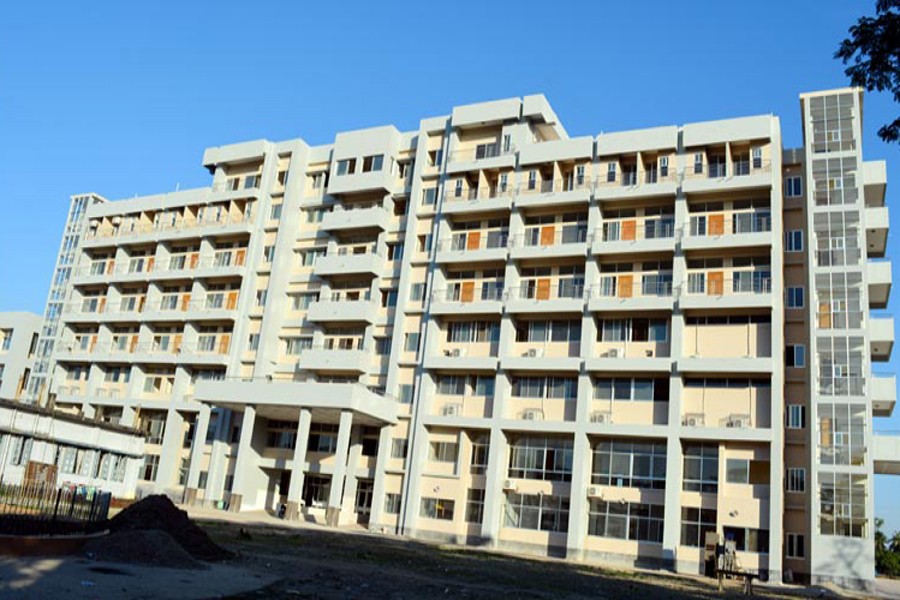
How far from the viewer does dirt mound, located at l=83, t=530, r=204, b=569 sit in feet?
60.4

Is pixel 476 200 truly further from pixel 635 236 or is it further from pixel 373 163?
pixel 635 236

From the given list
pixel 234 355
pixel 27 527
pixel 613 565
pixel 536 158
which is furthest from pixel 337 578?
pixel 234 355

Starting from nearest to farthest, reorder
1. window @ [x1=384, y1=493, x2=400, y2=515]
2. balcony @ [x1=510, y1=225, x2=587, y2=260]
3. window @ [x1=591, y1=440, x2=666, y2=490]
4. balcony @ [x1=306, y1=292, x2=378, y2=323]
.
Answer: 1. window @ [x1=591, y1=440, x2=666, y2=490]
2. balcony @ [x1=510, y1=225, x2=587, y2=260]
3. window @ [x1=384, y1=493, x2=400, y2=515]
4. balcony @ [x1=306, y1=292, x2=378, y2=323]

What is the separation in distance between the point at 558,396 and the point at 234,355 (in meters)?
26.6

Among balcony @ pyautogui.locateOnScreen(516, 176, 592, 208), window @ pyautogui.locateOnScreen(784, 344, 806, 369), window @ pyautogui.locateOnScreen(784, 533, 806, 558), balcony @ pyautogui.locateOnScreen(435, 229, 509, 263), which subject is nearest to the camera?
window @ pyautogui.locateOnScreen(784, 533, 806, 558)

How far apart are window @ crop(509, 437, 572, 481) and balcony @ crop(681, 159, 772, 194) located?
17.2 metres

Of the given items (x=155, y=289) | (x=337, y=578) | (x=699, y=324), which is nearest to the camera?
(x=337, y=578)

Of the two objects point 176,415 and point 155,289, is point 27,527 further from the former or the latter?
point 155,289

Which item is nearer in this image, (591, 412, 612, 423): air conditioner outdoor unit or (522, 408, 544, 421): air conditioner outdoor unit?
(591, 412, 612, 423): air conditioner outdoor unit

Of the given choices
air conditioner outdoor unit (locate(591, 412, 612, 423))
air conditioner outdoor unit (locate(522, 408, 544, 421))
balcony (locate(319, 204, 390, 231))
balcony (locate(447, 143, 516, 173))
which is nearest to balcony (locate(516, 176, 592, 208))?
balcony (locate(447, 143, 516, 173))

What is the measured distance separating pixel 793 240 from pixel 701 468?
14797mm

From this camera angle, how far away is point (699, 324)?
151ft

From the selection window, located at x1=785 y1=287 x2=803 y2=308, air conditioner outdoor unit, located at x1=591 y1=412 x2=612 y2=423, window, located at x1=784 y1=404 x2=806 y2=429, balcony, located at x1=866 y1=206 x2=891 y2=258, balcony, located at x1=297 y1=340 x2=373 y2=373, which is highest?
balcony, located at x1=866 y1=206 x2=891 y2=258

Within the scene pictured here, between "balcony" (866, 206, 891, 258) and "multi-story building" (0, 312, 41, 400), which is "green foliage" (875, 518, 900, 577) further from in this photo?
"multi-story building" (0, 312, 41, 400)
